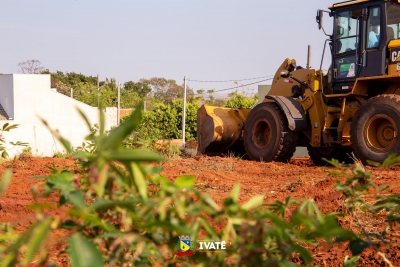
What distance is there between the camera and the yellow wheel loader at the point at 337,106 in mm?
10727

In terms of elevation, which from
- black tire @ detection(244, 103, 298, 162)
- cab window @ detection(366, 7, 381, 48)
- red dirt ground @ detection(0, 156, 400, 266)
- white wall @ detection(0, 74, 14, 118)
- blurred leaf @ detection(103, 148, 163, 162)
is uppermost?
cab window @ detection(366, 7, 381, 48)

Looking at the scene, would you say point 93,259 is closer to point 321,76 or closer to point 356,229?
point 356,229

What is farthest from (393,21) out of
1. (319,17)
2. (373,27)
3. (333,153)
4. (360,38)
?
(333,153)

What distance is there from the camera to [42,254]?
3.85ft

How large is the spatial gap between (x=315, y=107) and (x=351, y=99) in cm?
89

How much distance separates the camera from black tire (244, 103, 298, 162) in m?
12.6

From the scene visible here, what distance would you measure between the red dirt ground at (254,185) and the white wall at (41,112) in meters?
16.3

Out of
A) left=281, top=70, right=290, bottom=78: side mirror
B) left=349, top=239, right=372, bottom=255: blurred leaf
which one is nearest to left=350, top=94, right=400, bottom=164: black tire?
left=281, top=70, right=290, bottom=78: side mirror

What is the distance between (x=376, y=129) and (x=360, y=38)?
1869 millimetres

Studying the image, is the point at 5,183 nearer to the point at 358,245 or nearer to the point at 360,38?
the point at 358,245

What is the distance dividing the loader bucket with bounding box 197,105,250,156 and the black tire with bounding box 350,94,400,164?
12.5ft

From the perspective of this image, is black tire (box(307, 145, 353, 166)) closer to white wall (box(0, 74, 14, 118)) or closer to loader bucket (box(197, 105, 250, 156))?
loader bucket (box(197, 105, 250, 156))

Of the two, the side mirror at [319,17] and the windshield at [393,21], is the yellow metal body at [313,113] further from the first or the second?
the side mirror at [319,17]

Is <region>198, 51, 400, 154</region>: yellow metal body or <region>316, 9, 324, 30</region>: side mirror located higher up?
<region>316, 9, 324, 30</region>: side mirror
